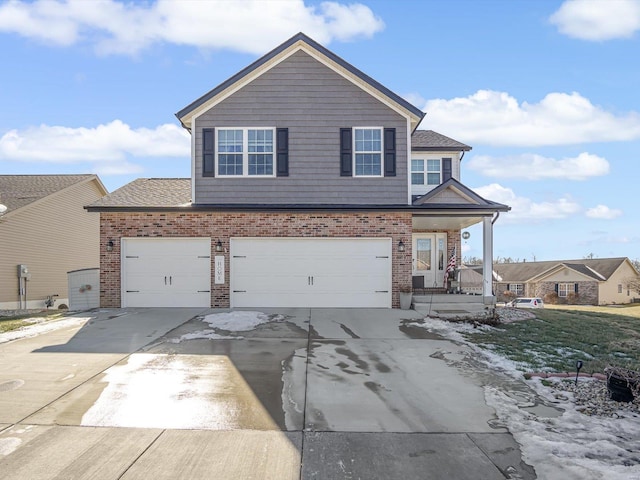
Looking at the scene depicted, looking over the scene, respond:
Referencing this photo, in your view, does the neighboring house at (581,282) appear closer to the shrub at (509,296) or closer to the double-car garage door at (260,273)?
the shrub at (509,296)

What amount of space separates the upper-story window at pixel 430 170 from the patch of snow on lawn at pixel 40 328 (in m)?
12.3

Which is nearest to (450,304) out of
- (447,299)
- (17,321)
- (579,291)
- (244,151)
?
(447,299)

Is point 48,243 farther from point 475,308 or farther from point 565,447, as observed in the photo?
point 565,447

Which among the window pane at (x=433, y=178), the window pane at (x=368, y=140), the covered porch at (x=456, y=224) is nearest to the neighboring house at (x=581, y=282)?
the window pane at (x=433, y=178)

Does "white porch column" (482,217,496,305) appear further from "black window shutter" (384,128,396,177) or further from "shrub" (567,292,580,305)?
"shrub" (567,292,580,305)

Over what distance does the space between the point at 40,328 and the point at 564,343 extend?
38.6ft

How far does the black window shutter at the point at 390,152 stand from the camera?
14.7 metres

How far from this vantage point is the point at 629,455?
4.49 meters

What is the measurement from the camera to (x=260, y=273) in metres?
14.3

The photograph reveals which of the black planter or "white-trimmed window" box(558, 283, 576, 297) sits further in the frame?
"white-trimmed window" box(558, 283, 576, 297)

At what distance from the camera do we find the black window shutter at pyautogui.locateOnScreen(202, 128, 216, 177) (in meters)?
14.7

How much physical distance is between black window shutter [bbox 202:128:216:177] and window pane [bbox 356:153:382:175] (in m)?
4.57

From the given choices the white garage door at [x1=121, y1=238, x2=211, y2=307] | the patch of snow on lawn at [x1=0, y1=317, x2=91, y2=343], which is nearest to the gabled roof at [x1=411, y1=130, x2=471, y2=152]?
the white garage door at [x1=121, y1=238, x2=211, y2=307]

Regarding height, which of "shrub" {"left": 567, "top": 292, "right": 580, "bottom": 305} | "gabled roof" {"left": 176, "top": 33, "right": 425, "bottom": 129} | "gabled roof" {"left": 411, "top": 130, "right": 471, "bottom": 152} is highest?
"gabled roof" {"left": 176, "top": 33, "right": 425, "bottom": 129}
